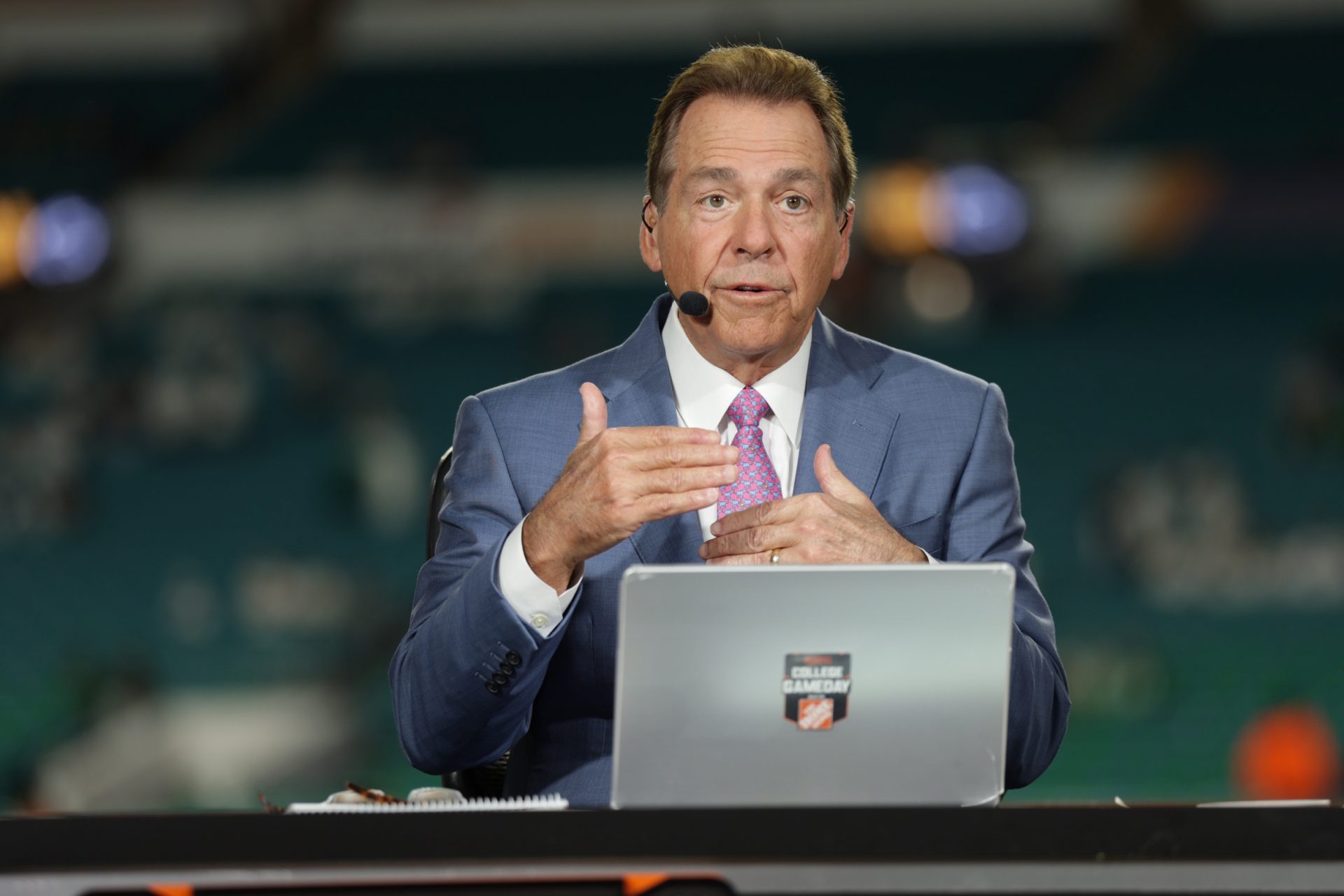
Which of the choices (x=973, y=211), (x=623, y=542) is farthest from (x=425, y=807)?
(x=973, y=211)

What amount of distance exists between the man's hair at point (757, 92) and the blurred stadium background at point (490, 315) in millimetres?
4515

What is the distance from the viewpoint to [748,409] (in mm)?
1844

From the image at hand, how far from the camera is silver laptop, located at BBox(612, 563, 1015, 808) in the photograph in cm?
119

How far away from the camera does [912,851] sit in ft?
3.44

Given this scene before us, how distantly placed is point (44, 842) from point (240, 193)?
6.48 metres

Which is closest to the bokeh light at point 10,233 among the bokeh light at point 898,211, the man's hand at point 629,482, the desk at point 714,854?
the bokeh light at point 898,211

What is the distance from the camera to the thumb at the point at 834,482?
1504 millimetres

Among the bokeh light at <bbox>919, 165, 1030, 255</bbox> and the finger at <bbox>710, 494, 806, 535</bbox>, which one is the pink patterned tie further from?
the bokeh light at <bbox>919, 165, 1030, 255</bbox>

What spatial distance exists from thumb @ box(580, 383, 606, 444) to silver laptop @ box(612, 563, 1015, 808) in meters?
0.36

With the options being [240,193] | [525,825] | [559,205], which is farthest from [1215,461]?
[525,825]

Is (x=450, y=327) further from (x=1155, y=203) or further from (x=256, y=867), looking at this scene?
(x=256, y=867)

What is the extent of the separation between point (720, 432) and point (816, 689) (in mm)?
678

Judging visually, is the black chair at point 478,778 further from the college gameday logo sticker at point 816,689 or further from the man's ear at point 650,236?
the college gameday logo sticker at point 816,689

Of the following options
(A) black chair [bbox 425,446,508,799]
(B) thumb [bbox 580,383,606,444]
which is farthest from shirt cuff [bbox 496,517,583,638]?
(A) black chair [bbox 425,446,508,799]
